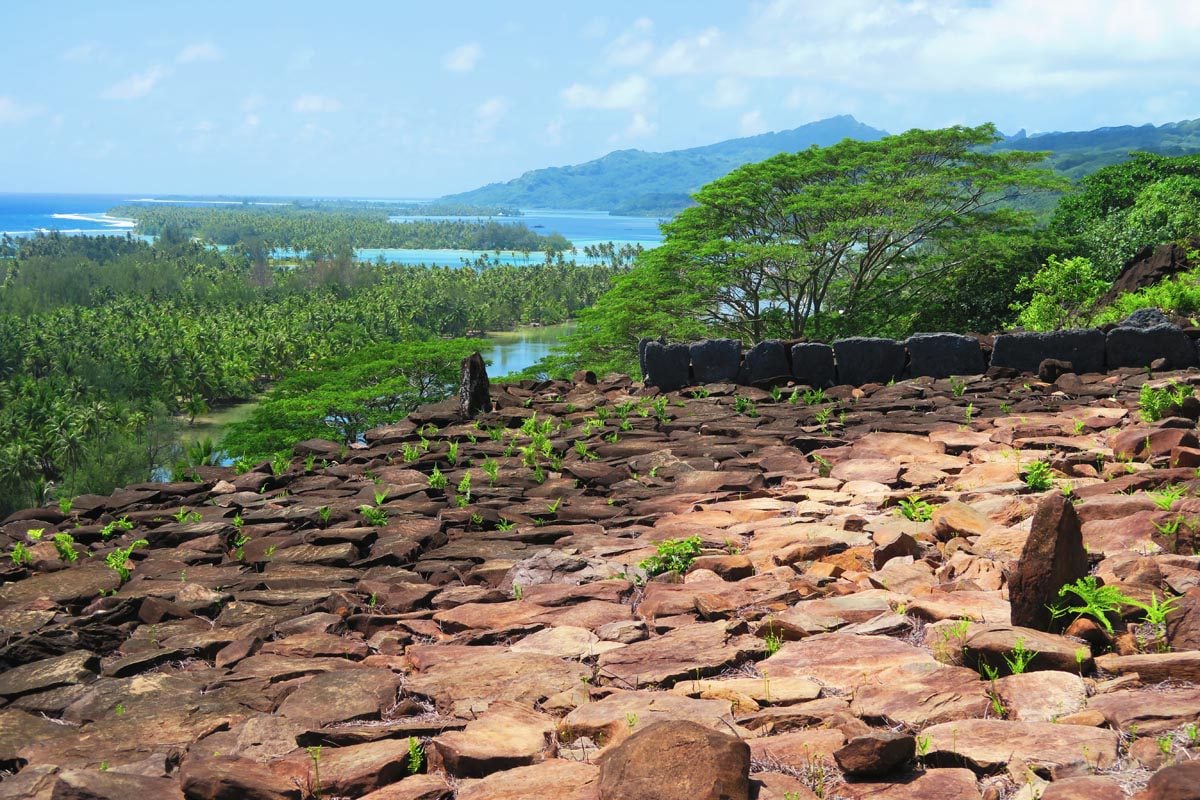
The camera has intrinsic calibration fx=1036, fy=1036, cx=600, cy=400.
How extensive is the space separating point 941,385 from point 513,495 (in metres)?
5.39

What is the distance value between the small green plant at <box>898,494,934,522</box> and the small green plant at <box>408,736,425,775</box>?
11.8ft

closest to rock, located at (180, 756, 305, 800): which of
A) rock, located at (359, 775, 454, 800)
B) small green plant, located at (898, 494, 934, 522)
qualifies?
rock, located at (359, 775, 454, 800)

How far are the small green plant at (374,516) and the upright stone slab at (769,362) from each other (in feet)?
18.6

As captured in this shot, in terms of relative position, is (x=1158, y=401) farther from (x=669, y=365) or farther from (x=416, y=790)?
(x=416, y=790)

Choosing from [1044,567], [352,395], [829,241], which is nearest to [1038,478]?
[1044,567]

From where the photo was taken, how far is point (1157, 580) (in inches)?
179

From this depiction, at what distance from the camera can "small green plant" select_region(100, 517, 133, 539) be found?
782 centimetres

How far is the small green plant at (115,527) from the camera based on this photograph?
782 cm

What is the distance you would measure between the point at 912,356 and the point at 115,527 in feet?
27.9

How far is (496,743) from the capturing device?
3.83 meters

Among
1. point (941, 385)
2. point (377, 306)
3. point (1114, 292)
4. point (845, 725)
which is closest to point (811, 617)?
point (845, 725)

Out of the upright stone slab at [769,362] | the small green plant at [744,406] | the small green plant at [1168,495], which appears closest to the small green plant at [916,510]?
the small green plant at [1168,495]

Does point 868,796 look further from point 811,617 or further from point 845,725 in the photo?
point 811,617

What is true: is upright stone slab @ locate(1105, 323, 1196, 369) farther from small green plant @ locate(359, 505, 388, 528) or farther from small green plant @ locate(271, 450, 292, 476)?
small green plant @ locate(271, 450, 292, 476)
